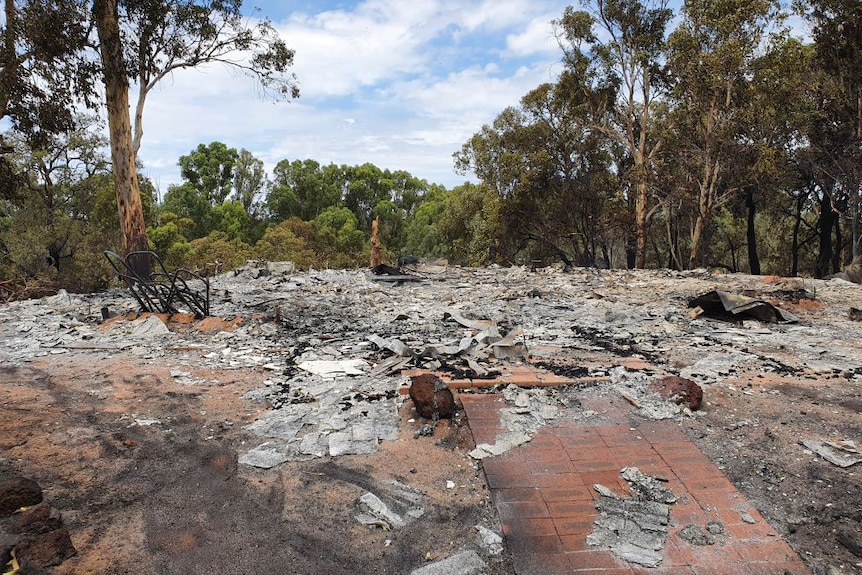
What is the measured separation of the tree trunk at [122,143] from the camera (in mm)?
10258

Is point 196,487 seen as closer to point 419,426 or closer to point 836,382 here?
point 419,426

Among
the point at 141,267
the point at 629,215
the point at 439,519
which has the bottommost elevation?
the point at 439,519

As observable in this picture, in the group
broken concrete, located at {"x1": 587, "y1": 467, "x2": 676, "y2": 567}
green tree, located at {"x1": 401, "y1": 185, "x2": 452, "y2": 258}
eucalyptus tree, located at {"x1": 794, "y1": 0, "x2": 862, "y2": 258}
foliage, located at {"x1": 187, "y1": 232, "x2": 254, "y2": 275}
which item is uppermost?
eucalyptus tree, located at {"x1": 794, "y1": 0, "x2": 862, "y2": 258}

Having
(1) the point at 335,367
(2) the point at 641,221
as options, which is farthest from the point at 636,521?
(2) the point at 641,221

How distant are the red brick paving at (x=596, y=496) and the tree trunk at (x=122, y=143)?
9769 millimetres

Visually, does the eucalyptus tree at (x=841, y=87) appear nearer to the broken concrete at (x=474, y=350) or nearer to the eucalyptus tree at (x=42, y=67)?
the broken concrete at (x=474, y=350)

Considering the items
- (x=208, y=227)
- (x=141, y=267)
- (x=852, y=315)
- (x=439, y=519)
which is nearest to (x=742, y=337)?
(x=852, y=315)

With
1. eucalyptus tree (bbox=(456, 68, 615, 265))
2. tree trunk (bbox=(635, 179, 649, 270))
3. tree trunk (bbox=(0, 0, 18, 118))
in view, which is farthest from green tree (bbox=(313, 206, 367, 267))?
tree trunk (bbox=(0, 0, 18, 118))

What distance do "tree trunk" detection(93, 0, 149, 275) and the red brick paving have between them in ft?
32.1

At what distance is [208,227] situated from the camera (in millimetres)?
33281

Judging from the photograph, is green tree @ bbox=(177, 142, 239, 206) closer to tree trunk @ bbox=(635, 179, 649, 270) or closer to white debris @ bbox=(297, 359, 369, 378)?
tree trunk @ bbox=(635, 179, 649, 270)

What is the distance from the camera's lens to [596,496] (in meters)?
2.71

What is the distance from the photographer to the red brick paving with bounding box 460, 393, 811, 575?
7.43 ft

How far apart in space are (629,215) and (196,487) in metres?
19.2
